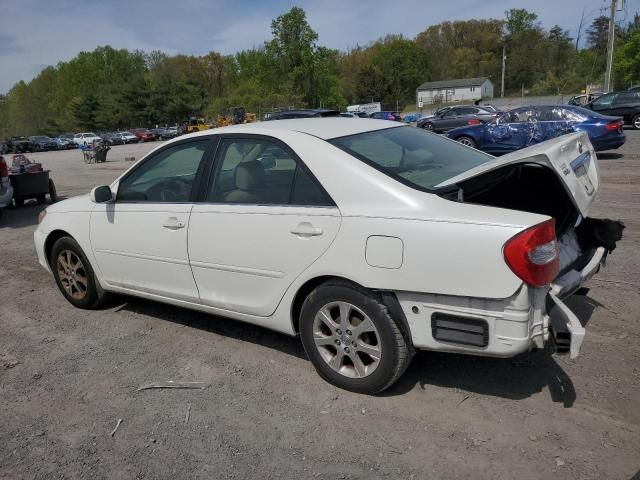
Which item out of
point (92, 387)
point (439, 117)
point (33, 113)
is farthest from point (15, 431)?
point (33, 113)

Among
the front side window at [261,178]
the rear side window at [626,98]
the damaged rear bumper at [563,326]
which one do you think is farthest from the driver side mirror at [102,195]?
the rear side window at [626,98]

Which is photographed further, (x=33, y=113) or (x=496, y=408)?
(x=33, y=113)

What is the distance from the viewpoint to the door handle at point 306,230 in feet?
10.2

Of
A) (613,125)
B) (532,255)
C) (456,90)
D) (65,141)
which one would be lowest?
(456,90)

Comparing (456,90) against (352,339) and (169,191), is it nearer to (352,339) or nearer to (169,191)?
(169,191)

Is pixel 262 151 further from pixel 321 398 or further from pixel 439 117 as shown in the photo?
pixel 439 117

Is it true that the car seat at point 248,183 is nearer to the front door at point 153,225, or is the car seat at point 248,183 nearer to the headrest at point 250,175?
the headrest at point 250,175

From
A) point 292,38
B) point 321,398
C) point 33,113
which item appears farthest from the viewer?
point 33,113

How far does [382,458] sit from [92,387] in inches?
80.7

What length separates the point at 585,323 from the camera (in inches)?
157

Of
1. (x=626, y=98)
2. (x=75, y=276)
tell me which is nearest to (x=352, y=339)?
(x=75, y=276)

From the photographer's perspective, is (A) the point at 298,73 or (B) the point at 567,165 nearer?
(B) the point at 567,165

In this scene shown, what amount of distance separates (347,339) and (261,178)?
1.21 metres

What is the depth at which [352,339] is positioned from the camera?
3.14 metres
